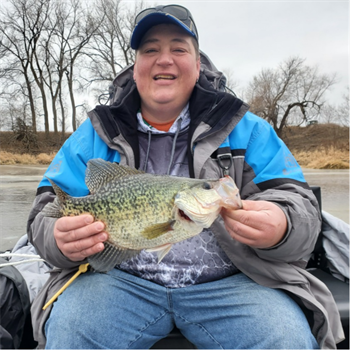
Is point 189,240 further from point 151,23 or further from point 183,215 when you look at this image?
point 151,23

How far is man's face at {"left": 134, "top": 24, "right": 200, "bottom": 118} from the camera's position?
2.19 m

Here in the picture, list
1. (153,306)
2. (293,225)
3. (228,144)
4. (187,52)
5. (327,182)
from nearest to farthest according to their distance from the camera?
(293,225), (153,306), (228,144), (187,52), (327,182)

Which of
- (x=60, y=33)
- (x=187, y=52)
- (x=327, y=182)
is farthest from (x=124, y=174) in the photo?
(x=60, y=33)

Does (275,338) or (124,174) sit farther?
(124,174)

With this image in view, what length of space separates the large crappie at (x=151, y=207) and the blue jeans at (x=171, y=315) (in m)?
0.28

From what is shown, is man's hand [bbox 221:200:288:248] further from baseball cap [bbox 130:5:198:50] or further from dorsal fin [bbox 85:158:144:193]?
baseball cap [bbox 130:5:198:50]

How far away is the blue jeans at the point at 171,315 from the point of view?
1.61 m

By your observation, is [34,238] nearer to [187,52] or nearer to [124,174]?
[124,174]

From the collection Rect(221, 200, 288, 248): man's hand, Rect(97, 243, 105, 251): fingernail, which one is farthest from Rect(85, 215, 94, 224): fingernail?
Rect(221, 200, 288, 248): man's hand

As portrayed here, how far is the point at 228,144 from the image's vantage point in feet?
6.81

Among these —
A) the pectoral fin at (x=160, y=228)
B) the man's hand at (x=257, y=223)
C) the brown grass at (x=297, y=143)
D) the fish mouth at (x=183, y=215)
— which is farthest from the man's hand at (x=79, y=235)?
the brown grass at (x=297, y=143)

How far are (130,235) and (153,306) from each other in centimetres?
54

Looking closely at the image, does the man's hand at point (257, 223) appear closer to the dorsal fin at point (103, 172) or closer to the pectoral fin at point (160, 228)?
the pectoral fin at point (160, 228)

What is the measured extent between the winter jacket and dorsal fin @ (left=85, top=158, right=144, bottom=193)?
256mm
